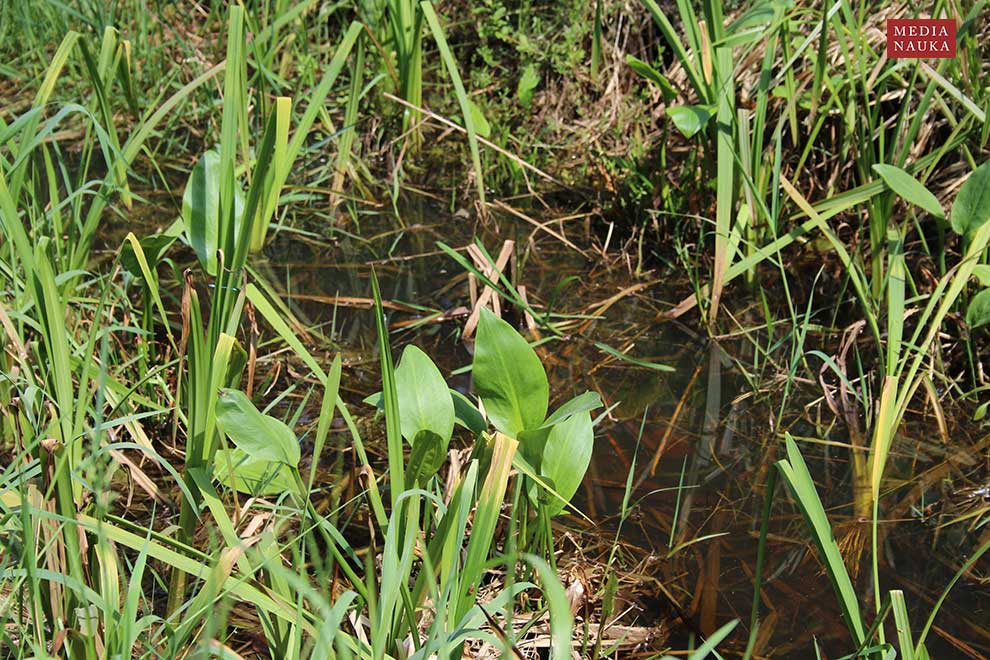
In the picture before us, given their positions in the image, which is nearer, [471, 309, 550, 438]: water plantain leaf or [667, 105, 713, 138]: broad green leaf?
[471, 309, 550, 438]: water plantain leaf

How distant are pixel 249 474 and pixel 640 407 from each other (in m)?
0.73

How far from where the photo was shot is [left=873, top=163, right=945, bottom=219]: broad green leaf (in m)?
1.49

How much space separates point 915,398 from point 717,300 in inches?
15.4

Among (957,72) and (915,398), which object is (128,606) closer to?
(915,398)

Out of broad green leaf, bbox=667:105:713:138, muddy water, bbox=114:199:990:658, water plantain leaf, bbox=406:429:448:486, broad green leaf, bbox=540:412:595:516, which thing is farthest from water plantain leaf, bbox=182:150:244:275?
broad green leaf, bbox=667:105:713:138

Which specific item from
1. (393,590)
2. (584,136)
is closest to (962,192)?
(584,136)

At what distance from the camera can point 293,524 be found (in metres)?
1.30

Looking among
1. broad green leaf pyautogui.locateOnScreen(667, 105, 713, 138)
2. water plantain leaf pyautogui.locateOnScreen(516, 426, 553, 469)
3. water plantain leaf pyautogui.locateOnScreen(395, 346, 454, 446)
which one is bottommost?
water plantain leaf pyautogui.locateOnScreen(516, 426, 553, 469)

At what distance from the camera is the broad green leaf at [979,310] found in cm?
148

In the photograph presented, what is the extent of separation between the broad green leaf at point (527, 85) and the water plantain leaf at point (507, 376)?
1402 millimetres

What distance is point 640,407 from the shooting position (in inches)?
63.2

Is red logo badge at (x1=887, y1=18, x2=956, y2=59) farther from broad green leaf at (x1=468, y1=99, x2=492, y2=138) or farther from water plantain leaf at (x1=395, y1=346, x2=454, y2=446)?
water plantain leaf at (x1=395, y1=346, x2=454, y2=446)

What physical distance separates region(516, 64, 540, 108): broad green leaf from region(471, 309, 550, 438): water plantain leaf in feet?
4.60

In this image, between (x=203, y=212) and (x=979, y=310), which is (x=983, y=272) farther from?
(x=203, y=212)
